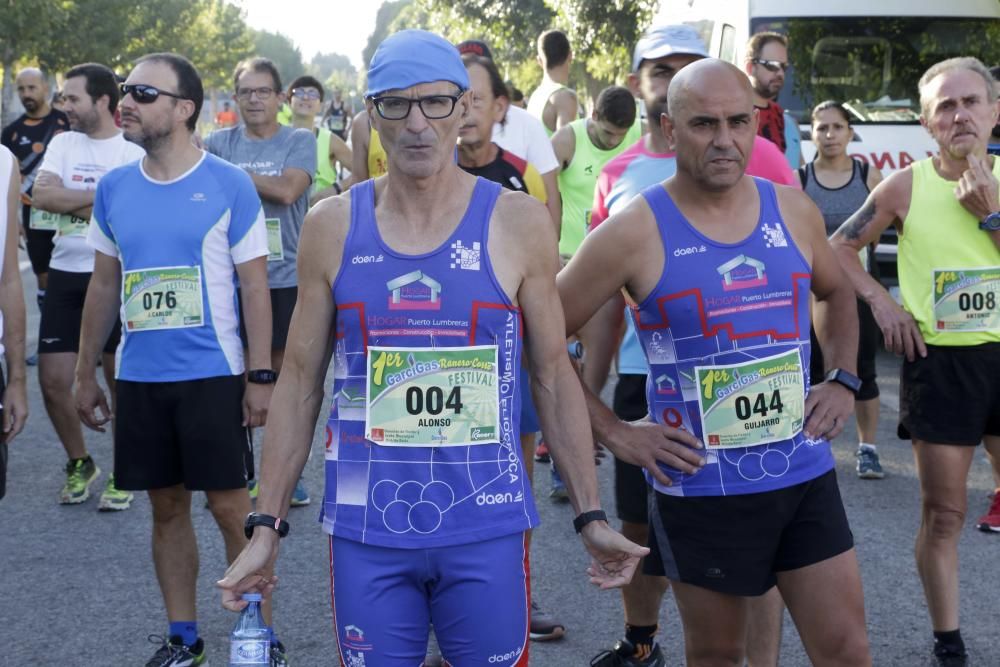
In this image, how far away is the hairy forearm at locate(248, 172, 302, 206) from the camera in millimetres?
6992

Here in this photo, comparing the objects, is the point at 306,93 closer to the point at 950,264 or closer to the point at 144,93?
the point at 144,93

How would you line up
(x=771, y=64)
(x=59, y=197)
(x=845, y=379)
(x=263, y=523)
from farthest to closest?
1. (x=59, y=197)
2. (x=771, y=64)
3. (x=845, y=379)
4. (x=263, y=523)

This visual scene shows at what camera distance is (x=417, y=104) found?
2.97 metres

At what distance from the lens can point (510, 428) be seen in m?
3.05

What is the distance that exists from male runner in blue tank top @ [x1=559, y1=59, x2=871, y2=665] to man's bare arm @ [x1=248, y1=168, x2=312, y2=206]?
145 inches

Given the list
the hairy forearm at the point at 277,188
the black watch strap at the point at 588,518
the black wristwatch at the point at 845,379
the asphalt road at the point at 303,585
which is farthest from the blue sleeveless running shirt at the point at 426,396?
the hairy forearm at the point at 277,188

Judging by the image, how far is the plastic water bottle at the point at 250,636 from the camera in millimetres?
3043

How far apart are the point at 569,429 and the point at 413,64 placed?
0.88 m

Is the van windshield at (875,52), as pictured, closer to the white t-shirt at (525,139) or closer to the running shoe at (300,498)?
the white t-shirt at (525,139)

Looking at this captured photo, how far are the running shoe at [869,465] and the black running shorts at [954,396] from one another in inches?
108

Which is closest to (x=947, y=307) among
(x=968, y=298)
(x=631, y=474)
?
(x=968, y=298)

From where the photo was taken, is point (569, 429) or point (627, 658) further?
point (627, 658)

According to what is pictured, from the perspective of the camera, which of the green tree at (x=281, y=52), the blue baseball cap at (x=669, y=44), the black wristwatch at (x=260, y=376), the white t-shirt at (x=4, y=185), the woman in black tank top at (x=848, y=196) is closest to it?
the white t-shirt at (x=4, y=185)

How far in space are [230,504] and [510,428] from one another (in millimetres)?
2213
